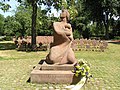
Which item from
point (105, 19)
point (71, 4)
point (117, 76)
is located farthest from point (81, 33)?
point (117, 76)

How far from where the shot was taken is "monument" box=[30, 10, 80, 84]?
9.23 metres

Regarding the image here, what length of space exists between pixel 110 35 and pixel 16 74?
46.0 m

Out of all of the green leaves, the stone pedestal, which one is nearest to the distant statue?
the stone pedestal

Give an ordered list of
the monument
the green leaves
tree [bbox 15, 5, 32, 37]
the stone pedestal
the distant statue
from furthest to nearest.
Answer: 1. tree [bbox 15, 5, 32, 37]
2. the distant statue
3. the monument
4. the stone pedestal
5. the green leaves

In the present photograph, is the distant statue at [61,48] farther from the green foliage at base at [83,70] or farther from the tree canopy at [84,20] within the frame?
the tree canopy at [84,20]

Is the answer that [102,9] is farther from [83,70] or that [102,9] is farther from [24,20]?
[83,70]

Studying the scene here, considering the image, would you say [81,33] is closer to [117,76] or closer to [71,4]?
[71,4]

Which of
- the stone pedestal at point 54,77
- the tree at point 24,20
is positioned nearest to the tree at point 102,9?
the tree at point 24,20

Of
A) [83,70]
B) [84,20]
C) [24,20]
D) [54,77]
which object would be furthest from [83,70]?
[84,20]

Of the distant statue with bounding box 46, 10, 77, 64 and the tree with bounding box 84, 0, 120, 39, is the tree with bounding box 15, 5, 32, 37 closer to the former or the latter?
the tree with bounding box 84, 0, 120, 39

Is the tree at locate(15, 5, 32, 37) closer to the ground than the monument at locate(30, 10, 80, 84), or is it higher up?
higher up

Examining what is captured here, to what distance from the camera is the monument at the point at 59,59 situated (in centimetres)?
923

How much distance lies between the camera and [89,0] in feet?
163

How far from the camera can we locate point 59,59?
10086mm
